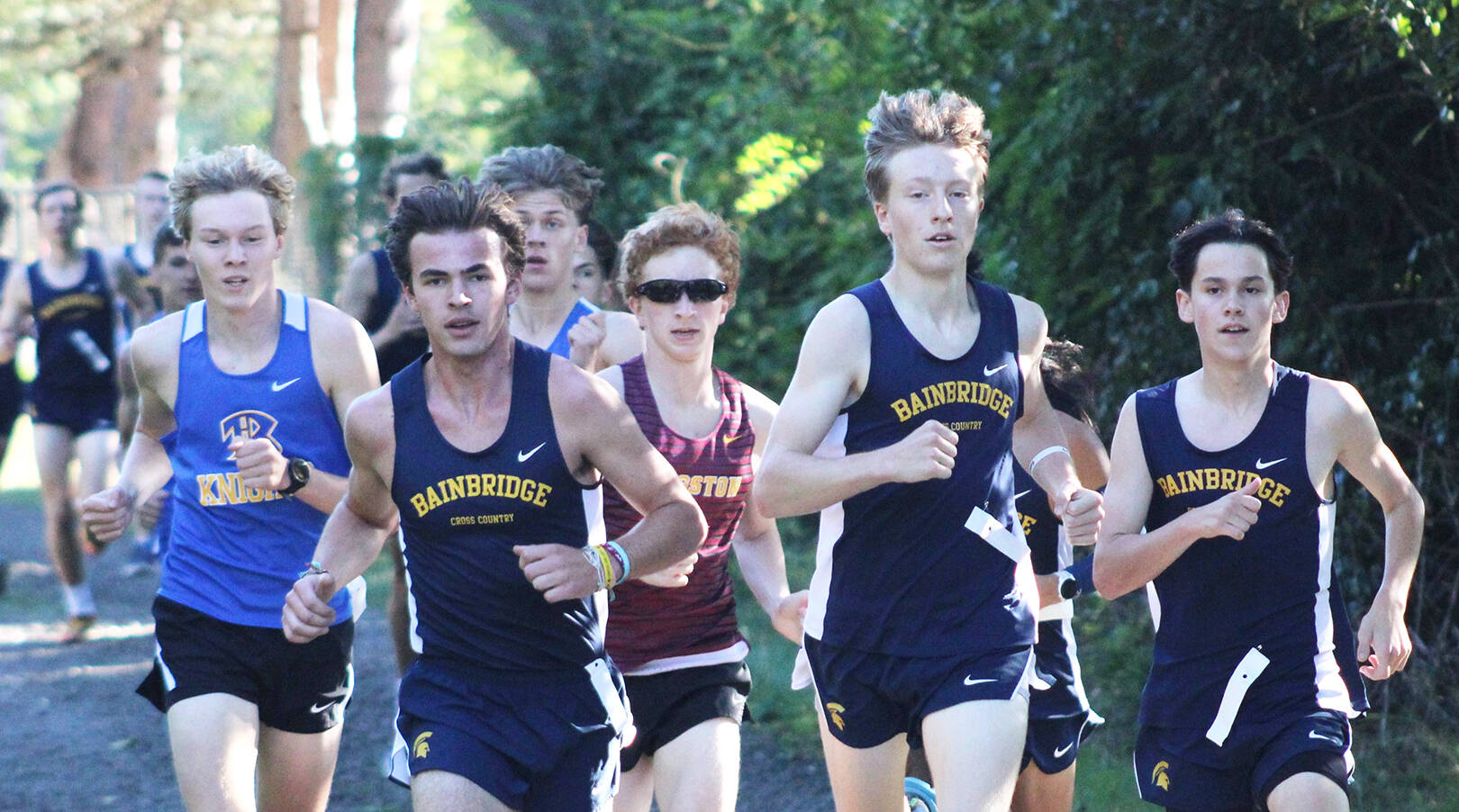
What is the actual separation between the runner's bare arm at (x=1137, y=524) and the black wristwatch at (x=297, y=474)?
206 centimetres

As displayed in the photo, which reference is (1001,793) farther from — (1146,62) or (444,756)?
(1146,62)

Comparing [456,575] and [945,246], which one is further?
[945,246]

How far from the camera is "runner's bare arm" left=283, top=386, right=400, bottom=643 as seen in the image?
Answer: 3863mm

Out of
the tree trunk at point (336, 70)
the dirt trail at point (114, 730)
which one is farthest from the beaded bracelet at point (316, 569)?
the tree trunk at point (336, 70)

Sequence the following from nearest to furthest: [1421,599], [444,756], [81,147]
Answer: [444,756], [1421,599], [81,147]

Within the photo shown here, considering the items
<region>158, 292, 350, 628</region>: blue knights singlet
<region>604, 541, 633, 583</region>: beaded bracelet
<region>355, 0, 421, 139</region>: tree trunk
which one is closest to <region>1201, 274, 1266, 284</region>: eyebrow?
<region>604, 541, 633, 583</region>: beaded bracelet

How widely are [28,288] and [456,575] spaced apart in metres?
7.21

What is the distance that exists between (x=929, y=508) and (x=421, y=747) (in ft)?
4.39

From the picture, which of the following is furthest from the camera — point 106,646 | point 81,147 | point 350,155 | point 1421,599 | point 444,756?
point 81,147

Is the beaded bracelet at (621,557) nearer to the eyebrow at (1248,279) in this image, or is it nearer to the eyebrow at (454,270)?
the eyebrow at (454,270)

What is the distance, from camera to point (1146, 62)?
21.6 ft

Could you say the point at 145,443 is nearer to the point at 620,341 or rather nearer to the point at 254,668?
the point at 254,668

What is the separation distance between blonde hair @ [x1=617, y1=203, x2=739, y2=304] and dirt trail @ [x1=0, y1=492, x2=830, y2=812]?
2537 millimetres

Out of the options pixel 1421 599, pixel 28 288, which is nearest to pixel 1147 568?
pixel 1421 599
